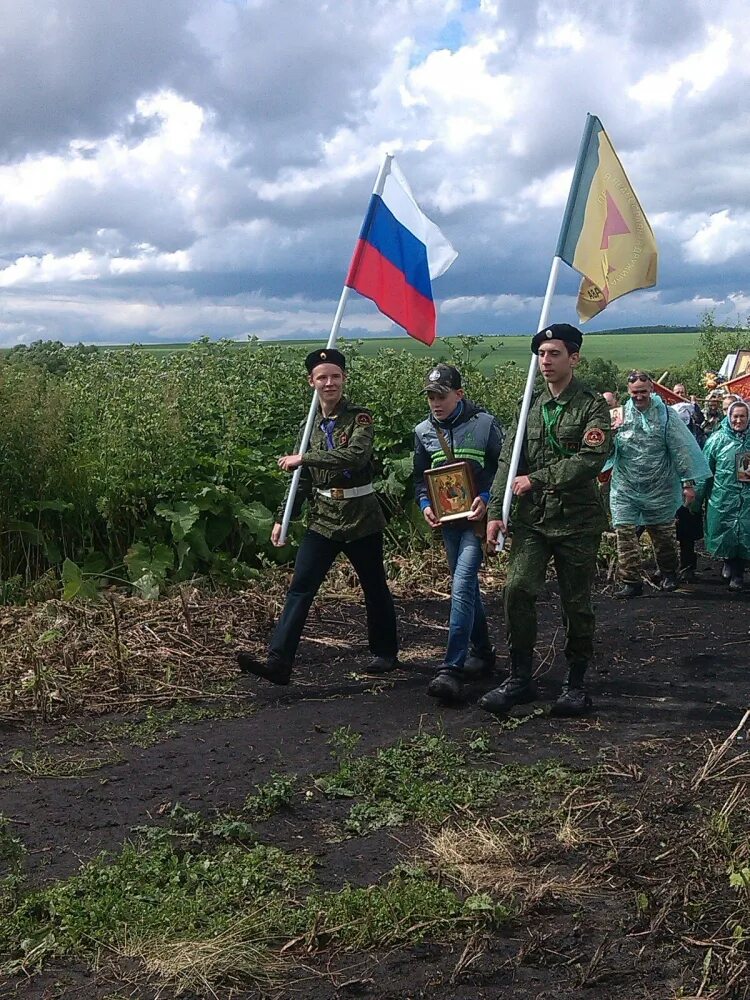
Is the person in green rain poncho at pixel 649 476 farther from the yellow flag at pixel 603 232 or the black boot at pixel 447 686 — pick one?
the black boot at pixel 447 686

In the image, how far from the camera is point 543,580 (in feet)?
20.8

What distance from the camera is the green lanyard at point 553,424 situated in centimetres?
625

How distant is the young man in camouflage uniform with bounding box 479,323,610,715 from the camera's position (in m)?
6.14

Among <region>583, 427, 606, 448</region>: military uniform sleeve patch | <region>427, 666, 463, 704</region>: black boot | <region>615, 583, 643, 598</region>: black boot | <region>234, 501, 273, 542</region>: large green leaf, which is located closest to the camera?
<region>583, 427, 606, 448</region>: military uniform sleeve patch

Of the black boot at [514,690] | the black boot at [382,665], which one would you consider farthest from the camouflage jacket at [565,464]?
the black boot at [382,665]

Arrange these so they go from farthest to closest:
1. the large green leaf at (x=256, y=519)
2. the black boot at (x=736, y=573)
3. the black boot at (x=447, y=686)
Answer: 1. the black boot at (x=736, y=573)
2. the large green leaf at (x=256, y=519)
3. the black boot at (x=447, y=686)

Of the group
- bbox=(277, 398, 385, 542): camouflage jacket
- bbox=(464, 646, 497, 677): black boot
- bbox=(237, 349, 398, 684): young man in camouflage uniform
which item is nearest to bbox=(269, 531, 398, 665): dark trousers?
bbox=(237, 349, 398, 684): young man in camouflage uniform

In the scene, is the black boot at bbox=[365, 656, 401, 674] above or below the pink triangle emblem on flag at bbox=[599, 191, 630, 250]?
below

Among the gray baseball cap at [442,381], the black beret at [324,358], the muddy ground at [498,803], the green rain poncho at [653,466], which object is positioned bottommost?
the muddy ground at [498,803]

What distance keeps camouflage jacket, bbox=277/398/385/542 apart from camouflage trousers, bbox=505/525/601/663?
1.11m

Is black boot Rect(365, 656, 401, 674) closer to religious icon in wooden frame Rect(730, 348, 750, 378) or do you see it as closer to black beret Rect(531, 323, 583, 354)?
black beret Rect(531, 323, 583, 354)

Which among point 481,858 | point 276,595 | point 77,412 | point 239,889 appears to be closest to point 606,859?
point 481,858

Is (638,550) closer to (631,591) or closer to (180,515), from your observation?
(631,591)

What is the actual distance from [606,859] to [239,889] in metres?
1.40
